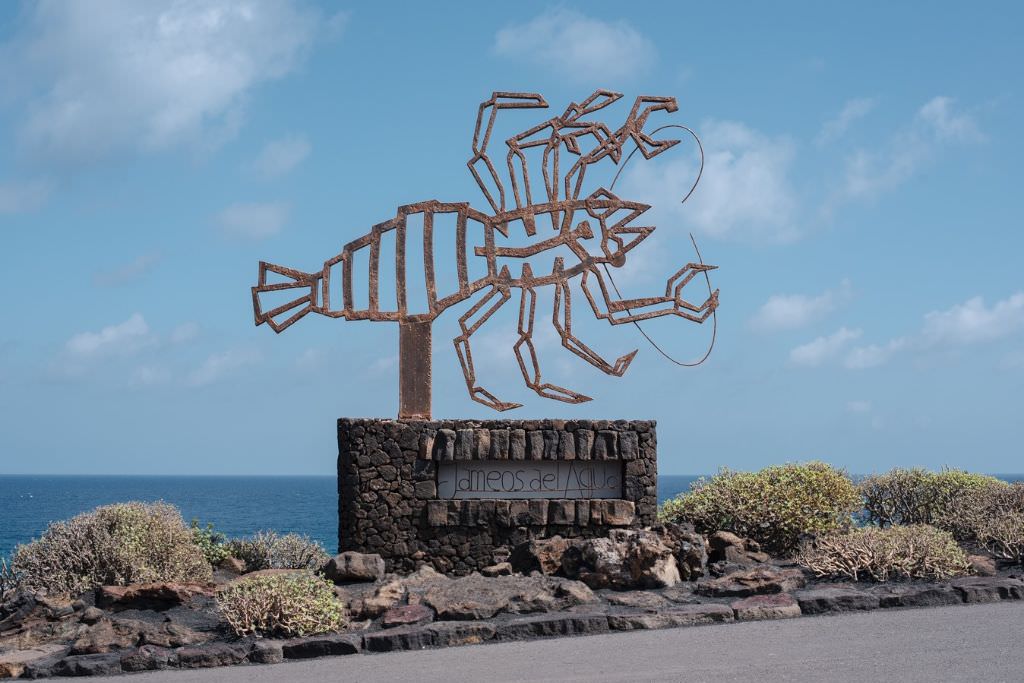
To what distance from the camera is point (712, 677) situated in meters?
8.05

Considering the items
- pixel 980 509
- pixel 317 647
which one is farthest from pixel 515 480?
pixel 980 509

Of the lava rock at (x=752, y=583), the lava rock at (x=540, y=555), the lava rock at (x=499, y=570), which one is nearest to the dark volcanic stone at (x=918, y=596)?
the lava rock at (x=752, y=583)

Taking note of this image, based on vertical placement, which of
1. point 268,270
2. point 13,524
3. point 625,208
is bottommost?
point 13,524

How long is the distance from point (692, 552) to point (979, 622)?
114 inches

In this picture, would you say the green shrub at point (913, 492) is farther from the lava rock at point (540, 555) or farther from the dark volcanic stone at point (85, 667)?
the dark volcanic stone at point (85, 667)

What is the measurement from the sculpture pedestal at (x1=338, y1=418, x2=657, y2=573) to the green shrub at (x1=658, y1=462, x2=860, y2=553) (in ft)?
3.61

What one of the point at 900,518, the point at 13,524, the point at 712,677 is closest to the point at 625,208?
the point at 900,518

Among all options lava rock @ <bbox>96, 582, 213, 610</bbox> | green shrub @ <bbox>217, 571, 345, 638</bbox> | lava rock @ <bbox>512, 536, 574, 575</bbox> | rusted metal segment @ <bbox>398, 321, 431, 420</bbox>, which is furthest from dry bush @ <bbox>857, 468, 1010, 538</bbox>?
lava rock @ <bbox>96, 582, 213, 610</bbox>

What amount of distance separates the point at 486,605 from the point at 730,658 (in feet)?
7.98

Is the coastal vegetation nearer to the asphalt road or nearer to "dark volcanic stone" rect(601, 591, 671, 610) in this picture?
the asphalt road

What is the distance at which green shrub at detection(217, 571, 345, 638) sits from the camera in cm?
965

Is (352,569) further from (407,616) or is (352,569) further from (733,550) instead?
(733,550)

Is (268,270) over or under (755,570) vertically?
over

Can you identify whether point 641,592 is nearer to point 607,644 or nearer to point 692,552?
point 692,552
